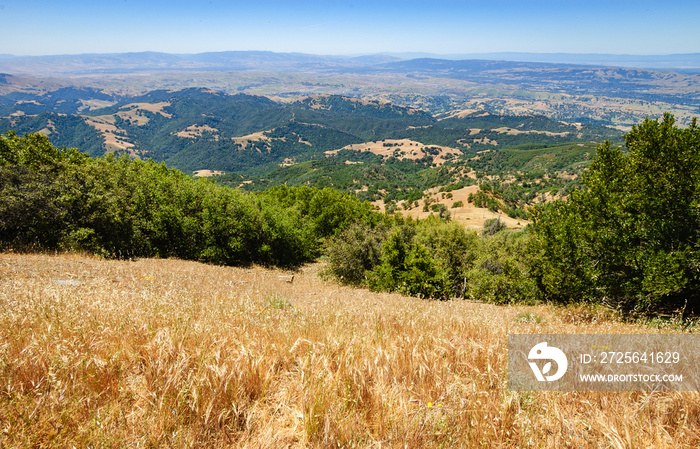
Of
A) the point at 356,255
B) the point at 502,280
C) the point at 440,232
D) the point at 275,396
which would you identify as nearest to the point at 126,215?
the point at 356,255

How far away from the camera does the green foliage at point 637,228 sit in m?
9.66

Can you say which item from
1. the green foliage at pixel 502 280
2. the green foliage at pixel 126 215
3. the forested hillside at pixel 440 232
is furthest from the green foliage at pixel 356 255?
the green foliage at pixel 502 280

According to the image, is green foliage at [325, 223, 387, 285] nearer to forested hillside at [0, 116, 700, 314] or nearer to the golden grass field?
forested hillside at [0, 116, 700, 314]

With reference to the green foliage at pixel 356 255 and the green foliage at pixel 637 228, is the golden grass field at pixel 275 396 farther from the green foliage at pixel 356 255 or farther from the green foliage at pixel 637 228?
the green foliage at pixel 356 255

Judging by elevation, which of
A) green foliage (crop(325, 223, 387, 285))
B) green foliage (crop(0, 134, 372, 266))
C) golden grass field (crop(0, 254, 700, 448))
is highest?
golden grass field (crop(0, 254, 700, 448))

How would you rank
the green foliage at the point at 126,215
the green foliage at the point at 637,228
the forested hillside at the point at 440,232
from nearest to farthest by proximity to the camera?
the green foliage at the point at 637,228
the forested hillside at the point at 440,232
the green foliage at the point at 126,215

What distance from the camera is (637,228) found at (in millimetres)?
10719

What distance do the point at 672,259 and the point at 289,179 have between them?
615 ft

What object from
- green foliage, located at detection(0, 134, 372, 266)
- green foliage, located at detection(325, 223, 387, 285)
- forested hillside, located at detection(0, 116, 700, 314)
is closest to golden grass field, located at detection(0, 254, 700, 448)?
forested hillside, located at detection(0, 116, 700, 314)

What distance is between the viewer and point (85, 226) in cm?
1842

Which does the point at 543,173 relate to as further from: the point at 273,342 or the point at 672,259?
the point at 273,342

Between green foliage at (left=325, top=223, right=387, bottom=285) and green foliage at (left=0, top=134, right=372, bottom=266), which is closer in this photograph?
green foliage at (left=0, top=134, right=372, bottom=266)

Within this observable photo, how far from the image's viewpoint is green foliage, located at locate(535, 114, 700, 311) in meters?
9.66

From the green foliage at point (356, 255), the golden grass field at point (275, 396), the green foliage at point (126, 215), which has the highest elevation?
the golden grass field at point (275, 396)
